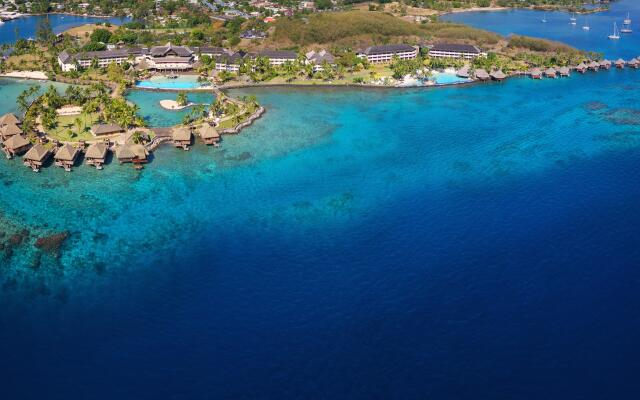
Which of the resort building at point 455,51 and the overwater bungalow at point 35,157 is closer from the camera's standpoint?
the overwater bungalow at point 35,157

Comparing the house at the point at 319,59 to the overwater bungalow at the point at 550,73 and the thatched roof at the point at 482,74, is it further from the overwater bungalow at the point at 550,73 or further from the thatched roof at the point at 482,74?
the overwater bungalow at the point at 550,73

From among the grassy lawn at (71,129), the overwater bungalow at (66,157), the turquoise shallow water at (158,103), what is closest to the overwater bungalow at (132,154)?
the overwater bungalow at (66,157)

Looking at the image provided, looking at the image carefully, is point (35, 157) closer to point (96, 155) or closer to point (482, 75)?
point (96, 155)

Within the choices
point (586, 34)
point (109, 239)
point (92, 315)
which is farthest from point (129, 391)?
point (586, 34)

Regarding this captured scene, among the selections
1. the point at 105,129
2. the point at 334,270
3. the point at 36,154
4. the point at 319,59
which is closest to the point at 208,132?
the point at 105,129

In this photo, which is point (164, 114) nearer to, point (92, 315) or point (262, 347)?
point (92, 315)
